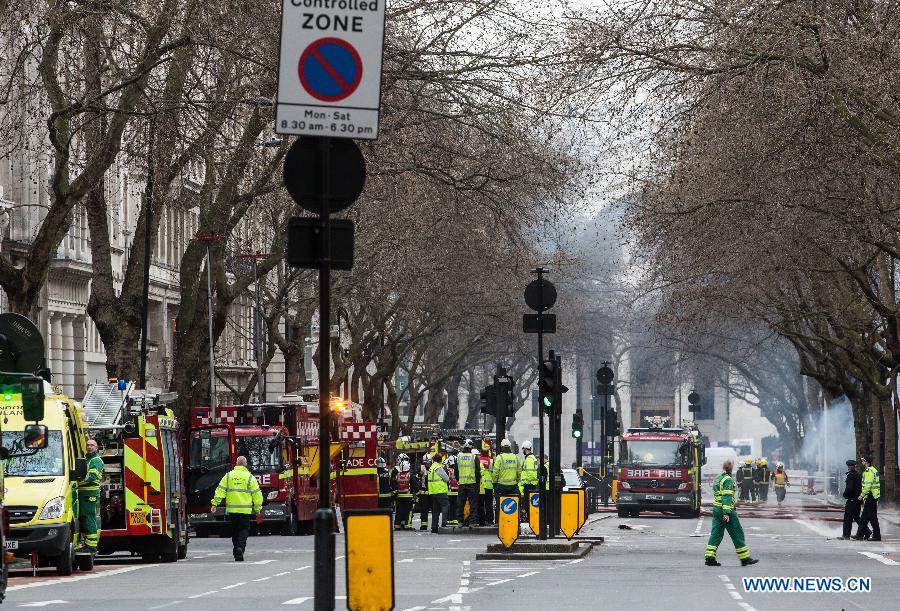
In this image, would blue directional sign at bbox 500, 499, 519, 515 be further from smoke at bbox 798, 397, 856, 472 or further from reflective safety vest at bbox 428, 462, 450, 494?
smoke at bbox 798, 397, 856, 472

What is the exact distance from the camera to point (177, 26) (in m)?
28.7

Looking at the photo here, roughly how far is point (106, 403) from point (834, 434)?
4913 cm

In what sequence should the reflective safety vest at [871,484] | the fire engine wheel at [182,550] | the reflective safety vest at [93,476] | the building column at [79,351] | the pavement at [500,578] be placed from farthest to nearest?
the building column at [79,351], the reflective safety vest at [871,484], the fire engine wheel at [182,550], the reflective safety vest at [93,476], the pavement at [500,578]

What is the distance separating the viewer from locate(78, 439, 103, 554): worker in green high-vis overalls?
2498 cm

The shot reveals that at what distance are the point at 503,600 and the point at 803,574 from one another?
241 inches

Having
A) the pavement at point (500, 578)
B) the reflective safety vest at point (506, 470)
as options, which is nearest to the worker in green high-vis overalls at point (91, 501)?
the pavement at point (500, 578)

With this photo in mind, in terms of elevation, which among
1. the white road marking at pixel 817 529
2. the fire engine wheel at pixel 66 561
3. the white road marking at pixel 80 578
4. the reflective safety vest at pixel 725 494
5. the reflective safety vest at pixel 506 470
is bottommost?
the white road marking at pixel 80 578

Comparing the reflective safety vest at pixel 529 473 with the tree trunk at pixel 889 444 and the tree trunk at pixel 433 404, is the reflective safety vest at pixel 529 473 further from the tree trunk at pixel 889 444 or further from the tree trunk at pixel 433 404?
the tree trunk at pixel 433 404

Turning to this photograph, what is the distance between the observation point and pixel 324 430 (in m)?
10.8

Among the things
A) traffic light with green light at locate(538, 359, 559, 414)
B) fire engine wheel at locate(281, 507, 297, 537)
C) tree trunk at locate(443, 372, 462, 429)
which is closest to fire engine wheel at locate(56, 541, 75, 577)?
traffic light with green light at locate(538, 359, 559, 414)

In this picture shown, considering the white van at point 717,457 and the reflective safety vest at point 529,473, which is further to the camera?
the white van at point 717,457

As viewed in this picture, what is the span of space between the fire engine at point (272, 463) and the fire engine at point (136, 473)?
10.3 metres

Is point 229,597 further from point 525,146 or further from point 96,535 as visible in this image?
point 525,146

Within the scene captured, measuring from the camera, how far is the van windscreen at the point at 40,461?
23891 millimetres
